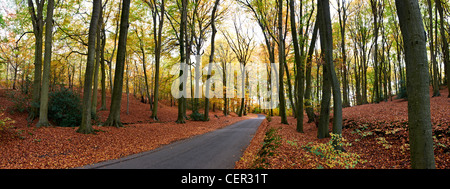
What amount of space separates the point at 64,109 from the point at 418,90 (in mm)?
15145

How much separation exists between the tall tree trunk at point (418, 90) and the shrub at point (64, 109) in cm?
1440

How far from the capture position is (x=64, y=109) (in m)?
11.5

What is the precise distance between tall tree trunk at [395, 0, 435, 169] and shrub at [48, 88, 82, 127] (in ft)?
47.2

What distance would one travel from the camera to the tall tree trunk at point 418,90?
3.21m

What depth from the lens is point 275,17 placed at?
53.9 feet

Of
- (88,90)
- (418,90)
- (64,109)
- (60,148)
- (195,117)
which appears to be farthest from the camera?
(195,117)

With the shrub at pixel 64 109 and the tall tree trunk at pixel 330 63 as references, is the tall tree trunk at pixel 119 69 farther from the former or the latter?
the tall tree trunk at pixel 330 63

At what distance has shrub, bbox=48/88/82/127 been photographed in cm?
Result: 1121

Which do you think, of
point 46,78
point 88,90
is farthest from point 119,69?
point 46,78

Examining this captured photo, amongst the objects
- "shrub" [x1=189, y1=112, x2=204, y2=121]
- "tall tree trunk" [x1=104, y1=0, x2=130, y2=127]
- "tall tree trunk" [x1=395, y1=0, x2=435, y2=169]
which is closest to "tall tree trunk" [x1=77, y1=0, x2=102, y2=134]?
"tall tree trunk" [x1=104, y1=0, x2=130, y2=127]

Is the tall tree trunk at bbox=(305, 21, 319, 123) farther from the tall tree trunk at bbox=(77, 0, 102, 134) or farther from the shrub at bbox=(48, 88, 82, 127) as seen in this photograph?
the shrub at bbox=(48, 88, 82, 127)

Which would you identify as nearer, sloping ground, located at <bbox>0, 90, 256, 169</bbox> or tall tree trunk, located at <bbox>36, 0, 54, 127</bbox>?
sloping ground, located at <bbox>0, 90, 256, 169</bbox>

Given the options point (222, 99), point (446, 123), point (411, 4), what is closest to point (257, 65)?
point (222, 99)

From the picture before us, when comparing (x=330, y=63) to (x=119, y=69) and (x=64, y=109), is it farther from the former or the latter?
(x=64, y=109)
